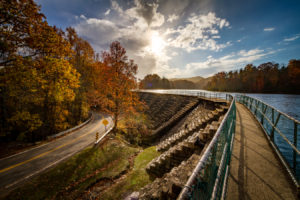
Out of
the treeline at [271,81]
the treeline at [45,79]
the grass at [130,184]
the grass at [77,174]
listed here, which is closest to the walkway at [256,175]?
the grass at [130,184]

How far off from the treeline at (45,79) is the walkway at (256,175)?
1049cm

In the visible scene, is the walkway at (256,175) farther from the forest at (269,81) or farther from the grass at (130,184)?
the forest at (269,81)

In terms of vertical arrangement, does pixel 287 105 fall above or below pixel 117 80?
below

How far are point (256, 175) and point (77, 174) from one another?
1006cm

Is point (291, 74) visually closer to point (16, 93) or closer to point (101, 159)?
point (101, 159)

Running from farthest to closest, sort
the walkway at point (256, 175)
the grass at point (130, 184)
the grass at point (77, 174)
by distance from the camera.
→ the grass at point (77, 174) → the grass at point (130, 184) → the walkway at point (256, 175)

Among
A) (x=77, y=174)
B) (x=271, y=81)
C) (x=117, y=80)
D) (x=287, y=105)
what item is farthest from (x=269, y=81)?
(x=77, y=174)

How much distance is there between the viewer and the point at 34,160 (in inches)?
348

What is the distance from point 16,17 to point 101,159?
1112cm

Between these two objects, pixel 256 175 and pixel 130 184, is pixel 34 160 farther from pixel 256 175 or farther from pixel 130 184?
pixel 256 175

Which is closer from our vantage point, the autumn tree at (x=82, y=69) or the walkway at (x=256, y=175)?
the walkway at (x=256, y=175)

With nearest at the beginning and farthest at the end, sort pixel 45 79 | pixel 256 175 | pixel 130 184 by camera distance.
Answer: pixel 256 175 < pixel 130 184 < pixel 45 79

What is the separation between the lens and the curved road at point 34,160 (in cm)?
696

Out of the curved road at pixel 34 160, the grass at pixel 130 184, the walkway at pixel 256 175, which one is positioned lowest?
the grass at pixel 130 184
